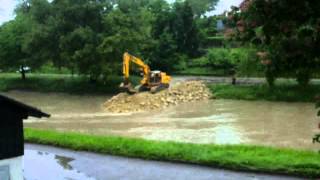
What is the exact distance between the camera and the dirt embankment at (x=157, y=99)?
125ft

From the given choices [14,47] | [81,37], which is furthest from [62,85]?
[81,37]

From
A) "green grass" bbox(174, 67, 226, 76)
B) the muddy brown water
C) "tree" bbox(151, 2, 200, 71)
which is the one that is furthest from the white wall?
"tree" bbox(151, 2, 200, 71)

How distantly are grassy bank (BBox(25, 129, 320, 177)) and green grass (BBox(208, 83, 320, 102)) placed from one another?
2439cm

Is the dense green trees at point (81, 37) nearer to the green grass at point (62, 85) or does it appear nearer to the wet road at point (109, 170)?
the green grass at point (62, 85)

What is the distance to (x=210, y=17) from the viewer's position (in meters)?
79.4

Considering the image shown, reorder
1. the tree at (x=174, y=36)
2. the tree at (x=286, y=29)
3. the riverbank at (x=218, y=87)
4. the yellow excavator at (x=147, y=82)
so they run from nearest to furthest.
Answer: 1. the tree at (x=286, y=29)
2. the yellow excavator at (x=147, y=82)
3. the riverbank at (x=218, y=87)
4. the tree at (x=174, y=36)

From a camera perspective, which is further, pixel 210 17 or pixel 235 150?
pixel 210 17

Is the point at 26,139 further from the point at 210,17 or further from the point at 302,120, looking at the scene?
the point at 210,17

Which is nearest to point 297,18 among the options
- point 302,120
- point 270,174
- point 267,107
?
point 270,174

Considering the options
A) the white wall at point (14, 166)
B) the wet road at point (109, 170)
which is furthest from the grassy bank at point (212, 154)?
the white wall at point (14, 166)

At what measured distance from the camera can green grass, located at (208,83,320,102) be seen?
4166 centimetres

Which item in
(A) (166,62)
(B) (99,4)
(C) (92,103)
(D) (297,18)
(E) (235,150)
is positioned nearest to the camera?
(D) (297,18)

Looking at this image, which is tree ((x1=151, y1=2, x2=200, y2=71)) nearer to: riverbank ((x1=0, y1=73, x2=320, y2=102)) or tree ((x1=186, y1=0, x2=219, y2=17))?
riverbank ((x1=0, y1=73, x2=320, y2=102))

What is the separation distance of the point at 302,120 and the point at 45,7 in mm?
31996
